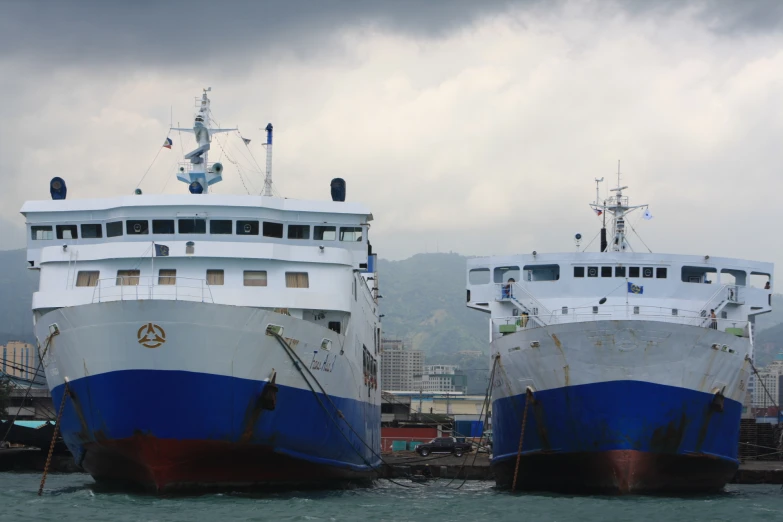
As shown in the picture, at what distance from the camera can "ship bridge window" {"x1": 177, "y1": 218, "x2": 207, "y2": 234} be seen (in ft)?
92.4

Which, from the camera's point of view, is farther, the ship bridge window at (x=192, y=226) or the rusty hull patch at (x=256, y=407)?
the ship bridge window at (x=192, y=226)

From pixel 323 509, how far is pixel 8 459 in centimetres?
2564

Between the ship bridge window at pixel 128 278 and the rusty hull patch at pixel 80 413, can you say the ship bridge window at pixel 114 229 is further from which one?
the rusty hull patch at pixel 80 413

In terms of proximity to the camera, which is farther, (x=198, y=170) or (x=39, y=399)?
(x=39, y=399)

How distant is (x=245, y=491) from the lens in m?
25.0

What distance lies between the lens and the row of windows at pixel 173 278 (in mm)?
27281

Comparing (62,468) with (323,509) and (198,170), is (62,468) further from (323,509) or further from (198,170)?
(323,509)

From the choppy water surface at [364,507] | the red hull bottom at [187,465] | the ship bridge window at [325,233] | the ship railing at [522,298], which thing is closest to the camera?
the choppy water surface at [364,507]

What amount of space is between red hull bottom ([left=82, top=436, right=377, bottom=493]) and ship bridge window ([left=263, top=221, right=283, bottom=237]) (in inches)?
239

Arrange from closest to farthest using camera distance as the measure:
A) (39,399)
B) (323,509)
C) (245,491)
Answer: (323,509)
(245,491)
(39,399)

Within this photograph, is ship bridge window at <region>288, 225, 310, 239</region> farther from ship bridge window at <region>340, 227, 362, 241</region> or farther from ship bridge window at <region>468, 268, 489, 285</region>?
ship bridge window at <region>468, 268, 489, 285</region>

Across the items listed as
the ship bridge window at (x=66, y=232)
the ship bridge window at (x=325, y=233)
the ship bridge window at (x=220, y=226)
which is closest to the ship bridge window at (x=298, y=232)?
the ship bridge window at (x=325, y=233)

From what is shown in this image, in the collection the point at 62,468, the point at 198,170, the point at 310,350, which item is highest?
the point at 198,170

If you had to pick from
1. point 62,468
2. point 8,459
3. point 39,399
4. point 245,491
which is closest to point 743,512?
point 245,491
